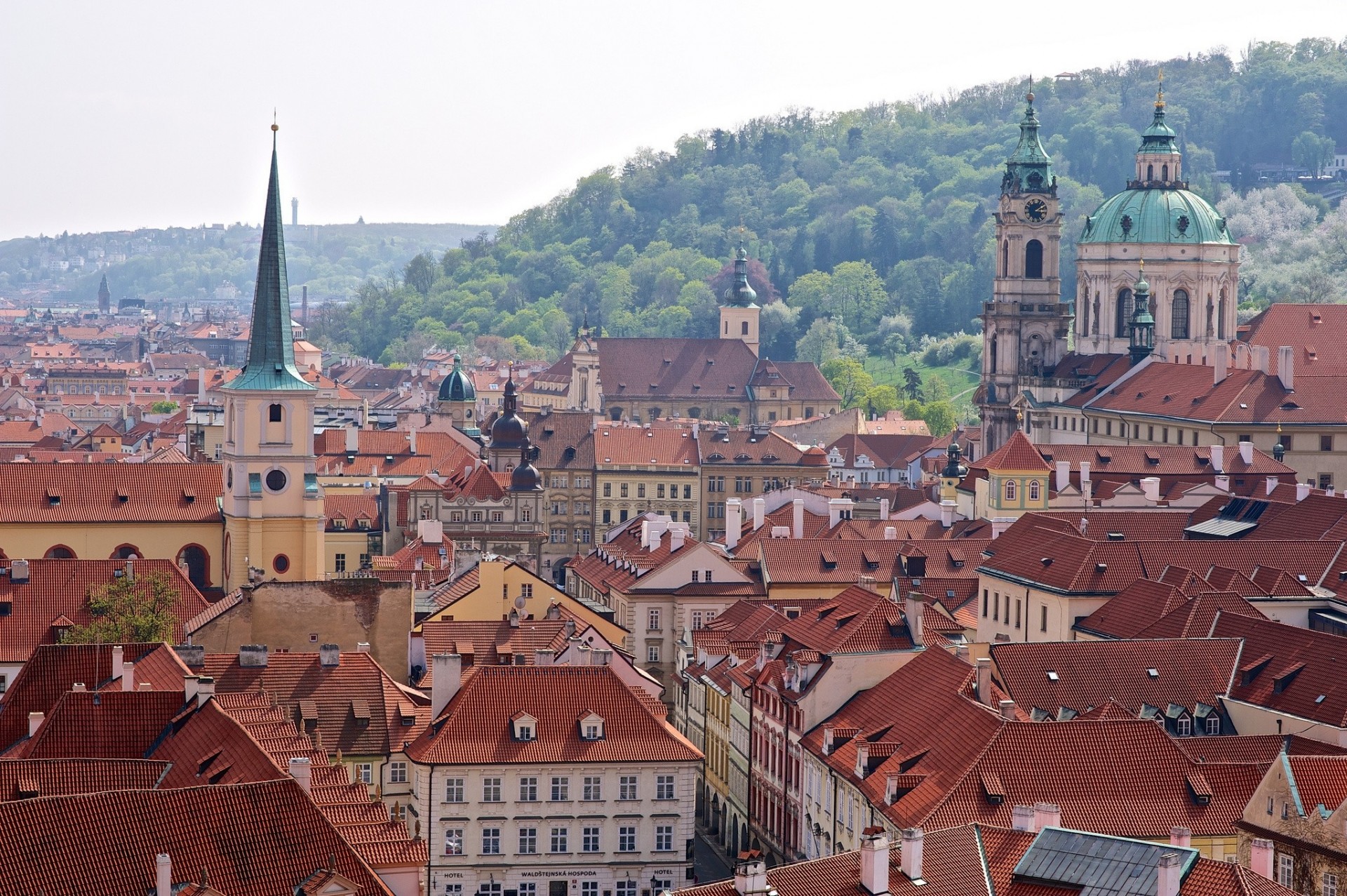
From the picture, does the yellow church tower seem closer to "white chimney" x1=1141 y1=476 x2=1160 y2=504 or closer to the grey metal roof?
"white chimney" x1=1141 y1=476 x2=1160 y2=504

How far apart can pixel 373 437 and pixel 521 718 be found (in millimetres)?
88737

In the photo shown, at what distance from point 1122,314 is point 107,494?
75.7 metres

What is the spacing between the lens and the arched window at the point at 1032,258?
167 m

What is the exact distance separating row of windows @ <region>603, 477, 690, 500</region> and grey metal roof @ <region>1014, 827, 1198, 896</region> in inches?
3834

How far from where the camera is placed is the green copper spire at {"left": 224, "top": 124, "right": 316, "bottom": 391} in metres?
101

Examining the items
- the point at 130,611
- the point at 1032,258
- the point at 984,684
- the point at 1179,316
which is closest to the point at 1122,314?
the point at 1179,316

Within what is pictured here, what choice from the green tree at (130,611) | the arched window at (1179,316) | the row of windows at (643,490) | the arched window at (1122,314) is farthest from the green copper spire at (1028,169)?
the green tree at (130,611)

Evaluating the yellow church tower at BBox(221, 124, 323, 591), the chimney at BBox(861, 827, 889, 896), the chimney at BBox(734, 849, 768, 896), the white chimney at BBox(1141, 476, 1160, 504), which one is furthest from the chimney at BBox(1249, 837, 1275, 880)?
the white chimney at BBox(1141, 476, 1160, 504)

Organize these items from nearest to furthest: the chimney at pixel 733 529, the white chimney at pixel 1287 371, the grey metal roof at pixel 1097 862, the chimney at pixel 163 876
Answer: the chimney at pixel 163 876 → the grey metal roof at pixel 1097 862 → the chimney at pixel 733 529 → the white chimney at pixel 1287 371

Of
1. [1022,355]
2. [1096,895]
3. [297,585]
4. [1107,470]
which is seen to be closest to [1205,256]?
[1022,355]

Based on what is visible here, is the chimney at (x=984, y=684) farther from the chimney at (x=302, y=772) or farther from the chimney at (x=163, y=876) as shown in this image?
the chimney at (x=163, y=876)

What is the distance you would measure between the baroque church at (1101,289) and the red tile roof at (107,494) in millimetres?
64686

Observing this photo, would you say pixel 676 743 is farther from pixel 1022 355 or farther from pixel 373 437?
pixel 1022 355

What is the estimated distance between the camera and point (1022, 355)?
539 ft
